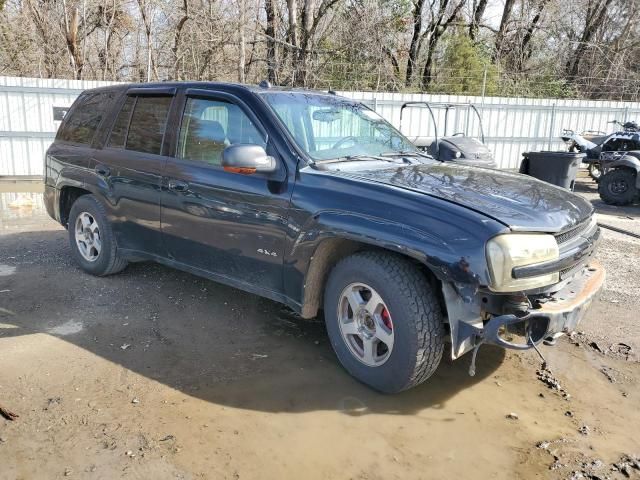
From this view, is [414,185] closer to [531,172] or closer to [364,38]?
[531,172]

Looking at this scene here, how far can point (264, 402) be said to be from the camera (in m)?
3.32

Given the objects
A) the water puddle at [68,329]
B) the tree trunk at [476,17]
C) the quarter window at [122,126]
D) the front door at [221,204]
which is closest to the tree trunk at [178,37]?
the tree trunk at [476,17]

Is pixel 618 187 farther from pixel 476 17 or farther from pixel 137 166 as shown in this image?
pixel 476 17

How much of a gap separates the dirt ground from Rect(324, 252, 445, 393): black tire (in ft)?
0.61

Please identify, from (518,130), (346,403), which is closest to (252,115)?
(346,403)

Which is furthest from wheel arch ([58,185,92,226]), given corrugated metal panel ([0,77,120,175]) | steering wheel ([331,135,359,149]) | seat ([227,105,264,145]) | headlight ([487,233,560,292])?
corrugated metal panel ([0,77,120,175])

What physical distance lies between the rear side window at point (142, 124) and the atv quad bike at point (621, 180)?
28.8 ft

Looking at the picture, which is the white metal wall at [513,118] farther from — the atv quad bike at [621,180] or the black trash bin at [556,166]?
the black trash bin at [556,166]

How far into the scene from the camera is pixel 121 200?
192 inches

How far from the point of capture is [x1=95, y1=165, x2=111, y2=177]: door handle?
497 cm

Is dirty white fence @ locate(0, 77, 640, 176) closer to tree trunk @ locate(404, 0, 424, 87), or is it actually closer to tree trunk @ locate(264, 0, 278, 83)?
tree trunk @ locate(264, 0, 278, 83)

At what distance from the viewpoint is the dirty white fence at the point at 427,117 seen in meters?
12.6

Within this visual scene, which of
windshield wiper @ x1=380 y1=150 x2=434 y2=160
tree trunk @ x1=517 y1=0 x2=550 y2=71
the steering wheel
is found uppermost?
tree trunk @ x1=517 y1=0 x2=550 y2=71

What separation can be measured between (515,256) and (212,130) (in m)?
2.43
